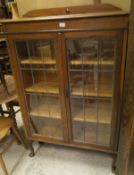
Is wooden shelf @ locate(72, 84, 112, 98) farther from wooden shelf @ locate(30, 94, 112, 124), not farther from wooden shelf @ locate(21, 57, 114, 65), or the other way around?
wooden shelf @ locate(21, 57, 114, 65)

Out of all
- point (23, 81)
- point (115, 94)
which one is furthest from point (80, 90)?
point (23, 81)

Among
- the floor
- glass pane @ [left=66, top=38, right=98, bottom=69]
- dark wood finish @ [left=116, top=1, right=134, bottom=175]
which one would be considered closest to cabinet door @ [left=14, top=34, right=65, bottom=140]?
glass pane @ [left=66, top=38, right=98, bottom=69]

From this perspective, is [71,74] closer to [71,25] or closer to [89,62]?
[89,62]

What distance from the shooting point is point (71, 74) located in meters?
1.46

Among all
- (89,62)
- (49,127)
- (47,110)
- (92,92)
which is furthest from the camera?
(49,127)

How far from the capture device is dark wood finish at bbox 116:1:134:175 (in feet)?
3.45

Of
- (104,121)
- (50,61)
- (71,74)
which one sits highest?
(50,61)

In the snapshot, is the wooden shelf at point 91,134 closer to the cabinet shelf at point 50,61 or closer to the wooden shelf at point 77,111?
the wooden shelf at point 77,111

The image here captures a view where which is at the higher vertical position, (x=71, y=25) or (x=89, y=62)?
(x=71, y=25)

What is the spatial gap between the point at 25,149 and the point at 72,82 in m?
1.10

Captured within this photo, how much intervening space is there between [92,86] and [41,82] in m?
0.51

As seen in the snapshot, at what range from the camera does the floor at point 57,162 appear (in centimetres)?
169

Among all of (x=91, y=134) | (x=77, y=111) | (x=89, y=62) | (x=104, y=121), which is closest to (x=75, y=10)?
(x=89, y=62)

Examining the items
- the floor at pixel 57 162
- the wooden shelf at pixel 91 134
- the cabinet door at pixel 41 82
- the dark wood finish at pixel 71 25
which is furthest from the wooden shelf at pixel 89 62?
the floor at pixel 57 162
